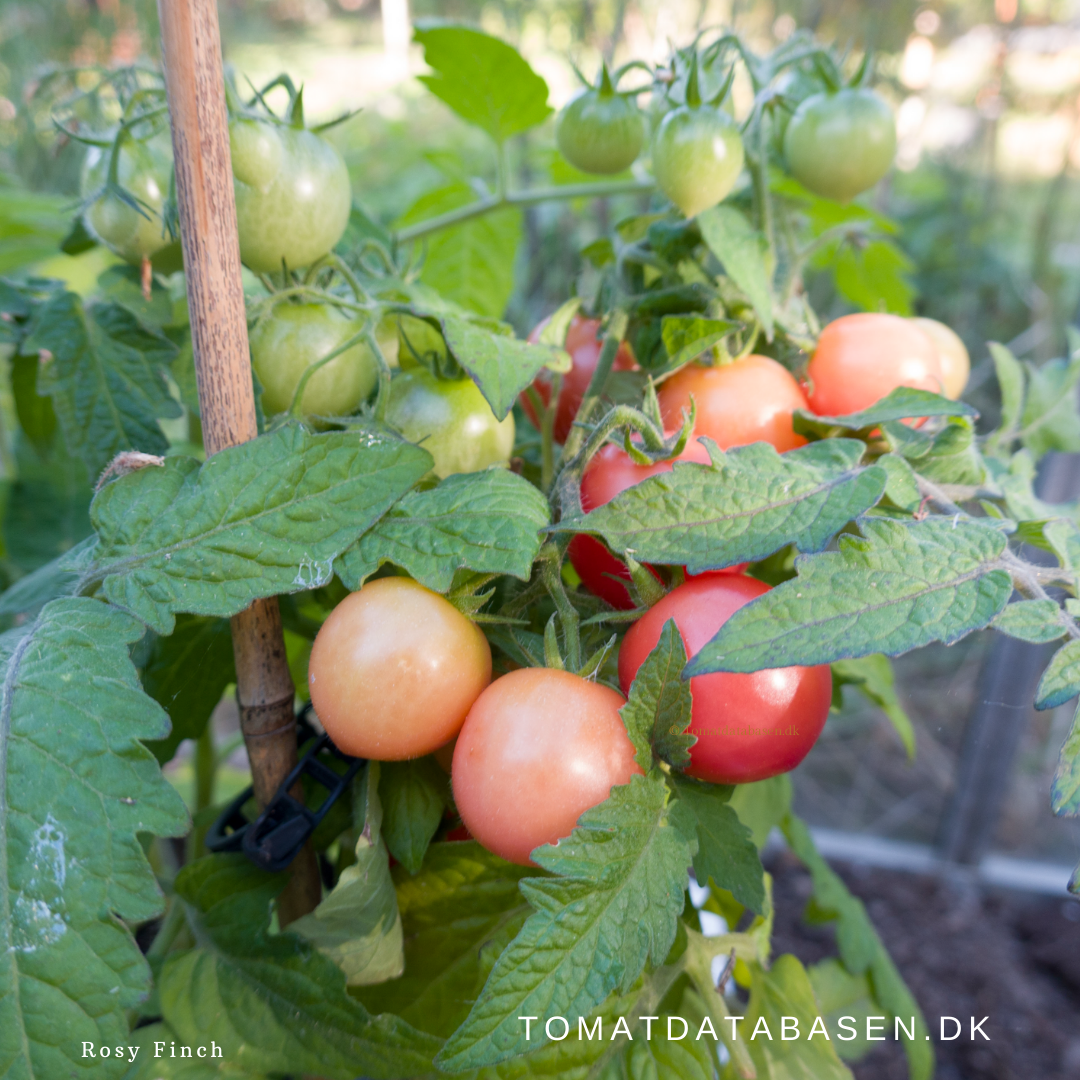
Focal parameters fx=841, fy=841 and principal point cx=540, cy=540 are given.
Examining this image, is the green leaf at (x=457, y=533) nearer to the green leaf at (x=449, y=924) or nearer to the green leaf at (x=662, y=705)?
the green leaf at (x=662, y=705)

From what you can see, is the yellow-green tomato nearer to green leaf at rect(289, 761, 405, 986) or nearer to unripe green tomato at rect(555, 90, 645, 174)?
unripe green tomato at rect(555, 90, 645, 174)

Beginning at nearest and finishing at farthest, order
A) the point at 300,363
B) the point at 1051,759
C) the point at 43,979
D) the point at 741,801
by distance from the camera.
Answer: the point at 43,979, the point at 300,363, the point at 741,801, the point at 1051,759

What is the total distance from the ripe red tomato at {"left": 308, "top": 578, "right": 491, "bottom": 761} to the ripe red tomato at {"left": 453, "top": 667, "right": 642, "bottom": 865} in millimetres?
19

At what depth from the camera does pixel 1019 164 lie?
74.3 inches

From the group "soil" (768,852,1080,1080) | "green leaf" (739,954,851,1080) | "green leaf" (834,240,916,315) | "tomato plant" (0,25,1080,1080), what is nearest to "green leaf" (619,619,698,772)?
Answer: "tomato plant" (0,25,1080,1080)

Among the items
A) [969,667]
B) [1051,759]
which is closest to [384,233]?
[1051,759]

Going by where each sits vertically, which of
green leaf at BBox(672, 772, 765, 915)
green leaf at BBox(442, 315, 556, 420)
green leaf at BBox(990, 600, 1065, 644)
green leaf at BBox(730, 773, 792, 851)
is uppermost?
green leaf at BBox(442, 315, 556, 420)

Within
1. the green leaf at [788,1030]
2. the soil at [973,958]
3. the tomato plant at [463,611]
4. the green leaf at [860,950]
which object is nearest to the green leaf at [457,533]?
the tomato plant at [463,611]

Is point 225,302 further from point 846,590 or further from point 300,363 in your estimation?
point 846,590

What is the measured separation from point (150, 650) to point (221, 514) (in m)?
0.13

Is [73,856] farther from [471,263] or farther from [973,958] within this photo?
[973,958]

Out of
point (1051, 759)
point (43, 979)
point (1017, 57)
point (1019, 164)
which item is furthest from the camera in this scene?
point (1019, 164)

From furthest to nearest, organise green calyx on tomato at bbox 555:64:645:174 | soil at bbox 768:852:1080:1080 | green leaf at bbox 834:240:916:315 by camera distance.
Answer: soil at bbox 768:852:1080:1080, green leaf at bbox 834:240:916:315, green calyx on tomato at bbox 555:64:645:174

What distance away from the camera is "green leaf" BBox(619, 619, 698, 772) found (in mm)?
323
